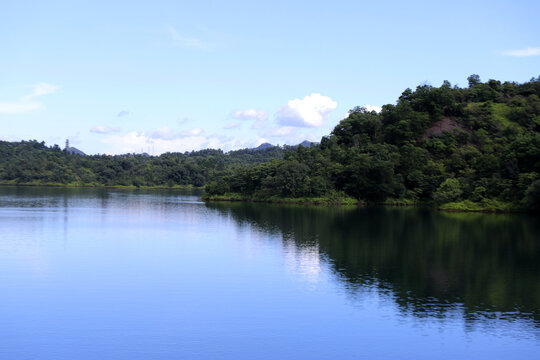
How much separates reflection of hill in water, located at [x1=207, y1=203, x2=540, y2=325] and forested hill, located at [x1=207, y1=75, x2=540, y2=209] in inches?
752

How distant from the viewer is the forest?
7112cm

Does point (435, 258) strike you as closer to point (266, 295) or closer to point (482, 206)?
point (266, 295)

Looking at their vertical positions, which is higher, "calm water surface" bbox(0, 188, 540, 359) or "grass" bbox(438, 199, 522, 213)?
"grass" bbox(438, 199, 522, 213)

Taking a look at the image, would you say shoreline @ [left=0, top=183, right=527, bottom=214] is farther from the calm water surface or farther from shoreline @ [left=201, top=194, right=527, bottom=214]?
the calm water surface

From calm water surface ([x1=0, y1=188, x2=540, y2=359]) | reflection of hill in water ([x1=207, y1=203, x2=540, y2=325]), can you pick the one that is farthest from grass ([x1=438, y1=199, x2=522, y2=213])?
calm water surface ([x1=0, y1=188, x2=540, y2=359])

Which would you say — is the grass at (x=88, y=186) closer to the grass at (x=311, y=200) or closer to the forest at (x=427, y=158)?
the forest at (x=427, y=158)

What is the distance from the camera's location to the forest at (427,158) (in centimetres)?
7112

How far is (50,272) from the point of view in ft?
83.4

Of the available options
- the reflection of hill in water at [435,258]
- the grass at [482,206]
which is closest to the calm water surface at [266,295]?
the reflection of hill in water at [435,258]

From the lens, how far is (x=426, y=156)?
84.6m

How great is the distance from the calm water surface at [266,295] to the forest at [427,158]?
3219cm

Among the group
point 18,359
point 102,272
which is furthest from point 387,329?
point 102,272

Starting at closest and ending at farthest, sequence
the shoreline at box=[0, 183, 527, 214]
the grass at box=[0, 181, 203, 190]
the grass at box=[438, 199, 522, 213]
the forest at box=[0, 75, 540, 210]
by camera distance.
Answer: the grass at box=[438, 199, 522, 213], the shoreline at box=[0, 183, 527, 214], the forest at box=[0, 75, 540, 210], the grass at box=[0, 181, 203, 190]

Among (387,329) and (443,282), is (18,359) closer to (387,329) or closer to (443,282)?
(387,329)
